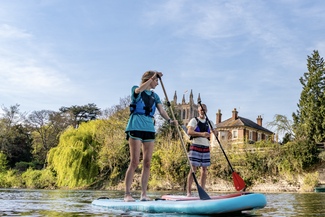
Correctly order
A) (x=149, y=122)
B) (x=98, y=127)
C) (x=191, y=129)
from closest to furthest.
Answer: (x=149, y=122) → (x=191, y=129) → (x=98, y=127)

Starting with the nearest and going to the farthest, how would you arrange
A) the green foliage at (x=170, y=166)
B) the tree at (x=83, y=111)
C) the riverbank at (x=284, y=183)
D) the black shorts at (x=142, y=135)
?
the black shorts at (x=142, y=135), the riverbank at (x=284, y=183), the green foliage at (x=170, y=166), the tree at (x=83, y=111)

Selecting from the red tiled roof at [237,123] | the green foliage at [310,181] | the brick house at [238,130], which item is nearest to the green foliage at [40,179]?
the green foliage at [310,181]

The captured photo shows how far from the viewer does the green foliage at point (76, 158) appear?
875 inches

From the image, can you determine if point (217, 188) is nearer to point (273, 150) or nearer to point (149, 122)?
point (273, 150)

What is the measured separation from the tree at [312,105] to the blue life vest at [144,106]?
22622 mm

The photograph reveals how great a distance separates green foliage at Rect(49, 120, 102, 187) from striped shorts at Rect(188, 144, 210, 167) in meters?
17.9

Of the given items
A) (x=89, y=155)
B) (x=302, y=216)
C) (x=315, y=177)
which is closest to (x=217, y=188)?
(x=315, y=177)

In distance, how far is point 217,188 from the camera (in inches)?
889

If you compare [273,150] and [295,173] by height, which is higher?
[273,150]

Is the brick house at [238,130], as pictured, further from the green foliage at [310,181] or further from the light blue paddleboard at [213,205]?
the light blue paddleboard at [213,205]

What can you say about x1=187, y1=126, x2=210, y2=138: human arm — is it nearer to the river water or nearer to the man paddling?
the man paddling

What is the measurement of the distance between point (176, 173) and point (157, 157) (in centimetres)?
199

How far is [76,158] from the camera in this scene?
22.8 metres

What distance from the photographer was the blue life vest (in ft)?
15.8
